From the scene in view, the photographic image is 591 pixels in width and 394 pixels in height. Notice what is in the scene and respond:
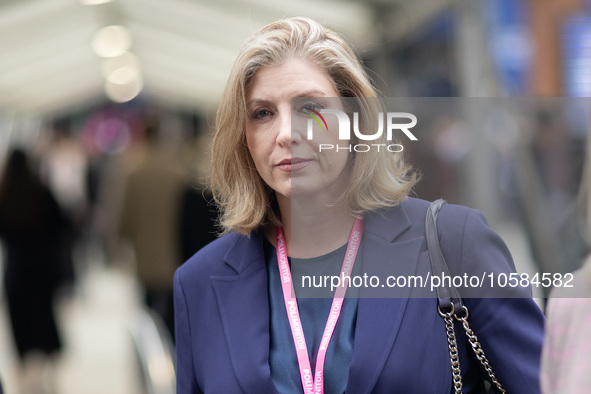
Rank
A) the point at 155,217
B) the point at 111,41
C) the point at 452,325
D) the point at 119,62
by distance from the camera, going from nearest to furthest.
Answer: the point at 452,325 → the point at 155,217 → the point at 111,41 → the point at 119,62

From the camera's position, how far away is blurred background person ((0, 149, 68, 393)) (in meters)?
6.66

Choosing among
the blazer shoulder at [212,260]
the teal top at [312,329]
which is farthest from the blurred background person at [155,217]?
the teal top at [312,329]

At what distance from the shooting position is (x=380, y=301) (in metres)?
2.21

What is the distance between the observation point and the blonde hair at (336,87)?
2.33 metres

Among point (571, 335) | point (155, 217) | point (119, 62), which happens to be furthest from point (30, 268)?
point (119, 62)

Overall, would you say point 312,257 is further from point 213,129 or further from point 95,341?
point 95,341

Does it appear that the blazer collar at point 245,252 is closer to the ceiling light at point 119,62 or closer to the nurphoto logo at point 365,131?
the nurphoto logo at point 365,131

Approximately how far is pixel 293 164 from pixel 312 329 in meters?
0.48

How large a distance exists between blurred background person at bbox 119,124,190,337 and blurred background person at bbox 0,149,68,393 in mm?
678

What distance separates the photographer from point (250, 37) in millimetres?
2504

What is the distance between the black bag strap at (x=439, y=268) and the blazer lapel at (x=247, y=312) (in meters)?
0.53

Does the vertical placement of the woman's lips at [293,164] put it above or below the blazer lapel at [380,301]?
above

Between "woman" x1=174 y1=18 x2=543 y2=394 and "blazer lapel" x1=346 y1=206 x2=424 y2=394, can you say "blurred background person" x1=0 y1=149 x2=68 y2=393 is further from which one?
"blazer lapel" x1=346 y1=206 x2=424 y2=394

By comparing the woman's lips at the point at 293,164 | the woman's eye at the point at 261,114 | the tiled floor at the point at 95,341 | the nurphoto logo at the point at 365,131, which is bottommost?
the tiled floor at the point at 95,341
